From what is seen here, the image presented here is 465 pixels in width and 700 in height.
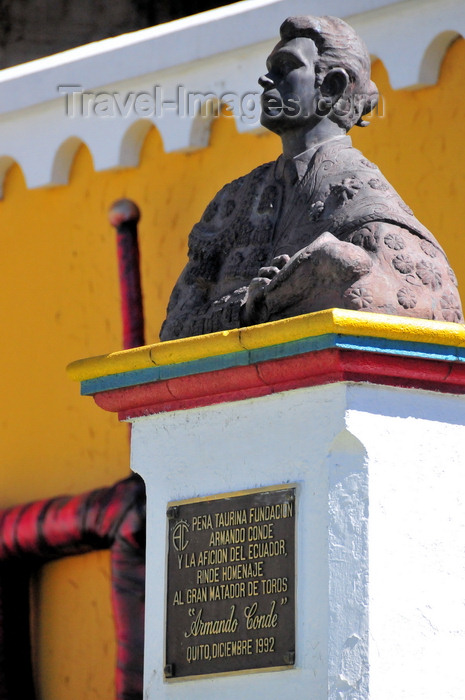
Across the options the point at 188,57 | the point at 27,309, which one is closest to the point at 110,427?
the point at 27,309

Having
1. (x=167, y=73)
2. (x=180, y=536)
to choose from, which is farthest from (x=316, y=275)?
(x=167, y=73)

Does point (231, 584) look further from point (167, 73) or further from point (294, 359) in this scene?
point (167, 73)

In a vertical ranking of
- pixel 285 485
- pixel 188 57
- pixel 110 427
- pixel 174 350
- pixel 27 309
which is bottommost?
pixel 285 485

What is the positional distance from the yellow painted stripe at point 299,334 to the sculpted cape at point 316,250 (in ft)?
0.41

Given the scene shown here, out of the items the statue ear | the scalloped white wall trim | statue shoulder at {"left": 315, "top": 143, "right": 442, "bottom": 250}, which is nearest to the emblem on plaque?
statue shoulder at {"left": 315, "top": 143, "right": 442, "bottom": 250}

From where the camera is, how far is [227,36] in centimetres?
798

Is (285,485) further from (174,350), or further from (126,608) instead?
(126,608)

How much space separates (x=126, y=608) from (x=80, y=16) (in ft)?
12.8

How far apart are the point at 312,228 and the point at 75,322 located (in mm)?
2903

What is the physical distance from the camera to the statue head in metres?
5.94

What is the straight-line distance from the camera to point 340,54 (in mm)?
5945

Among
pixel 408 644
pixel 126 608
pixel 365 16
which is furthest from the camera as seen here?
pixel 126 608

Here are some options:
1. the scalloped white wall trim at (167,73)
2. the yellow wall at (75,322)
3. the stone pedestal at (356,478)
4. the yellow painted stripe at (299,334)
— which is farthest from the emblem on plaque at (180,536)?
the yellow wall at (75,322)

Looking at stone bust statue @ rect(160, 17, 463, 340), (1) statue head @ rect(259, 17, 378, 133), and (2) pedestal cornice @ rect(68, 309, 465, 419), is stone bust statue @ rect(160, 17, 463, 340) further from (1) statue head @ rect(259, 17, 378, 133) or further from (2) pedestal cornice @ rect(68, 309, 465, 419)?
(2) pedestal cornice @ rect(68, 309, 465, 419)
